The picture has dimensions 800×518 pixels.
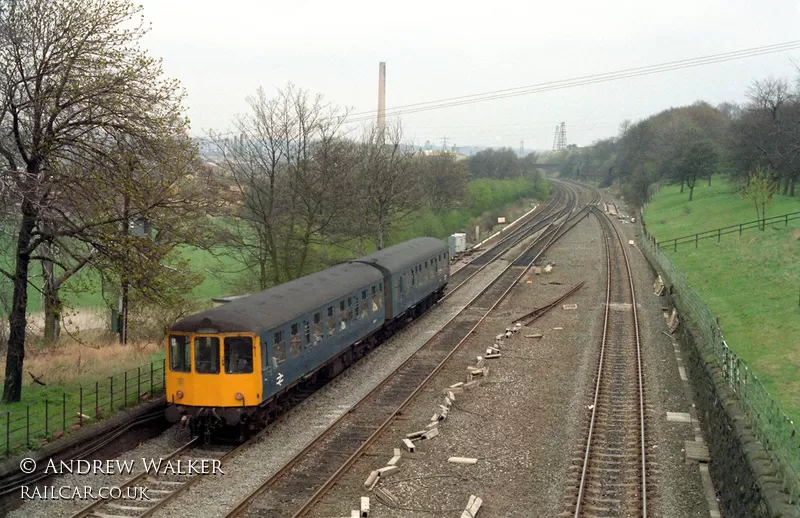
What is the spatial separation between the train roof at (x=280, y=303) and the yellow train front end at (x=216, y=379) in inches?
8.6

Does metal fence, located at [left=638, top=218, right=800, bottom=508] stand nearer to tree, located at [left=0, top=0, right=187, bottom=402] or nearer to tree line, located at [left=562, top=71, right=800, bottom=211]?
tree, located at [left=0, top=0, right=187, bottom=402]

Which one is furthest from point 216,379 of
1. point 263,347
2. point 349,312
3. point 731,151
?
point 731,151

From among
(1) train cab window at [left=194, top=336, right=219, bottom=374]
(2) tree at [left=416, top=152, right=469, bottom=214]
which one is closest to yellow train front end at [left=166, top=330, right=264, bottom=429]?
(1) train cab window at [left=194, top=336, right=219, bottom=374]

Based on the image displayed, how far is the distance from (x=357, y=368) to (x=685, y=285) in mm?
→ 12197

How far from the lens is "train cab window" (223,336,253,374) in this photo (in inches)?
559

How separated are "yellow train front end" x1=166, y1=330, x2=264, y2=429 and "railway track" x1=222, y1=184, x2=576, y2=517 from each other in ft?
5.51

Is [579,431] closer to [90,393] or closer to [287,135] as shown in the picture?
[90,393]

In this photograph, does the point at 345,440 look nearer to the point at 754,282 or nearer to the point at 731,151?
the point at 754,282

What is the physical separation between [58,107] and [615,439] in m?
12.6

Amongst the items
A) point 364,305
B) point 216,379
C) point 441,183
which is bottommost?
point 216,379

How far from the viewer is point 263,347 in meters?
14.5

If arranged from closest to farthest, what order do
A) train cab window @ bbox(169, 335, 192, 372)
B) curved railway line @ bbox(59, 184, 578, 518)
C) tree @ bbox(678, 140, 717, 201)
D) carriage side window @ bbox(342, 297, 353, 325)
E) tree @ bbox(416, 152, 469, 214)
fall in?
curved railway line @ bbox(59, 184, 578, 518)
train cab window @ bbox(169, 335, 192, 372)
carriage side window @ bbox(342, 297, 353, 325)
tree @ bbox(416, 152, 469, 214)
tree @ bbox(678, 140, 717, 201)

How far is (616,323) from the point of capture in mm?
25469

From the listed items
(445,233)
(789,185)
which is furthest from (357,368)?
(789,185)
